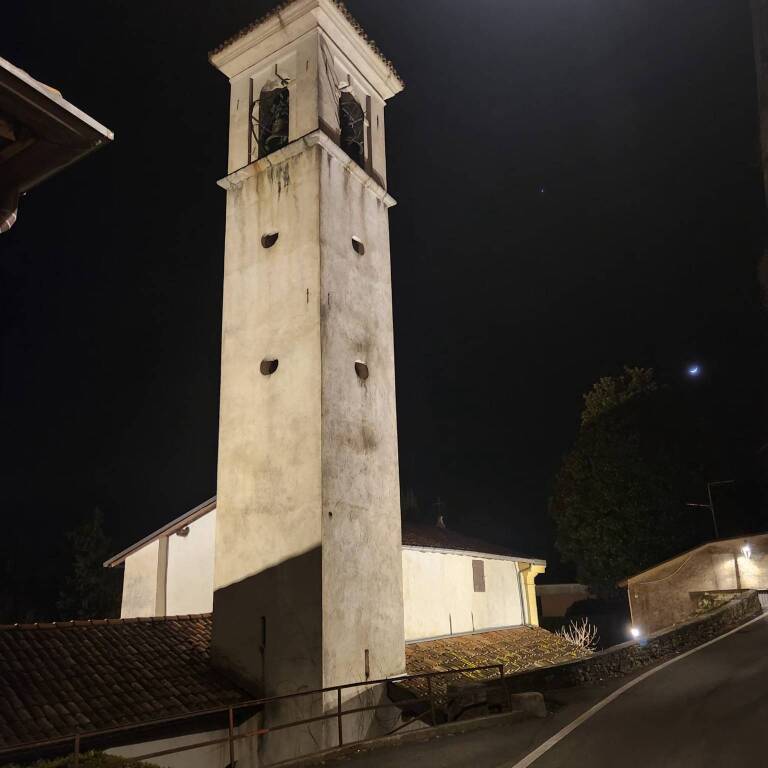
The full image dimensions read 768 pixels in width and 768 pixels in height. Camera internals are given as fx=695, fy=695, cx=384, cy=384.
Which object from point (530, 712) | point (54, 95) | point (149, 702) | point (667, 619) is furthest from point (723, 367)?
point (54, 95)

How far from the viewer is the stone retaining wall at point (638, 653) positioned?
40.6ft

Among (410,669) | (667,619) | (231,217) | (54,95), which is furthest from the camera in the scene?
A: (667,619)

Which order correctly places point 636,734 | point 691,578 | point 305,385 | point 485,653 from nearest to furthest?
point 636,734 → point 305,385 → point 485,653 → point 691,578

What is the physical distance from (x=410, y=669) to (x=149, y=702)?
6.23 metres

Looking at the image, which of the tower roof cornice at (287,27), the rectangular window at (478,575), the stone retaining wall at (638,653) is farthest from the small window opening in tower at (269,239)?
the rectangular window at (478,575)

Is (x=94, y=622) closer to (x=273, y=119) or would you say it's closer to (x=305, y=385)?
(x=305, y=385)

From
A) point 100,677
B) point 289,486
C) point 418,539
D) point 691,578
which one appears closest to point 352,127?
point 289,486

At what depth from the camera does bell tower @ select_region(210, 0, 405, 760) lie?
13.1m

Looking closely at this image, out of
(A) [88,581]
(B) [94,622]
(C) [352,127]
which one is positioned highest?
(C) [352,127]

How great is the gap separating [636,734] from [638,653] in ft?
21.4

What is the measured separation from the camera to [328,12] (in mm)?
16812

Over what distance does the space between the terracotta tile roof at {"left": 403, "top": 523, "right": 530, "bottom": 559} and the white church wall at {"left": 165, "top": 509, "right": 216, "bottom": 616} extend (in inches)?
202

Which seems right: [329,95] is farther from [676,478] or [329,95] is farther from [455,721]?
[676,478]

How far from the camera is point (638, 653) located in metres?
15.0
